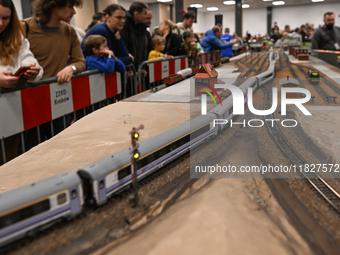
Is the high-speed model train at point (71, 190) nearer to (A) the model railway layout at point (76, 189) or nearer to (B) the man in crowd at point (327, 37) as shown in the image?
(A) the model railway layout at point (76, 189)

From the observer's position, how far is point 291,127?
3.96 metres

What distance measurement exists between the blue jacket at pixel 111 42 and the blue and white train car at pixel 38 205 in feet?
12.1

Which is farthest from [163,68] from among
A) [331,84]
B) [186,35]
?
[331,84]

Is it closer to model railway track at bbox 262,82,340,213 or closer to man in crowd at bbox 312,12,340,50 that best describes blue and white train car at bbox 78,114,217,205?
model railway track at bbox 262,82,340,213

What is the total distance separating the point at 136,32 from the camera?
6.51 metres

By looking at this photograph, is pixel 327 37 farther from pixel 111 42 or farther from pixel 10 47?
pixel 10 47

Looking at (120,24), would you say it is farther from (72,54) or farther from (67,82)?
(67,82)

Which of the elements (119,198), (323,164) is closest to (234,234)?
(119,198)

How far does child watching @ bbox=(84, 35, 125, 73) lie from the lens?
493cm

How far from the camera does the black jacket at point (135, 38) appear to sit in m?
6.33

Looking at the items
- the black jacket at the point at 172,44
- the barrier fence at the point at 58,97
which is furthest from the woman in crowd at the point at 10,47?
the black jacket at the point at 172,44

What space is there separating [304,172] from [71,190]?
5.97 ft

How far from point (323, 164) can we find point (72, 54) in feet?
10.6

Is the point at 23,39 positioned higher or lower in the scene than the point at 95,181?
higher
